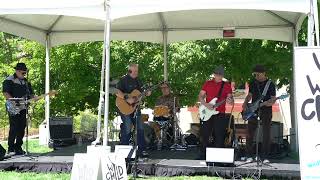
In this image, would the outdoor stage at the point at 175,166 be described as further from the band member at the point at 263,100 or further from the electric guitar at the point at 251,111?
the electric guitar at the point at 251,111

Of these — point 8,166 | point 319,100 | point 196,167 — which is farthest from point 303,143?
point 8,166

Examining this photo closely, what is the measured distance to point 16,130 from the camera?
928cm

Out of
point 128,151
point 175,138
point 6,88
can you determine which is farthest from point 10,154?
point 175,138

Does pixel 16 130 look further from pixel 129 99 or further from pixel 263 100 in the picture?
pixel 263 100

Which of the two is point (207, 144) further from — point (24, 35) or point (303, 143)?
point (24, 35)

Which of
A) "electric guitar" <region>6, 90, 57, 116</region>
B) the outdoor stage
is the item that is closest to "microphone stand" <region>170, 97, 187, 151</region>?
the outdoor stage

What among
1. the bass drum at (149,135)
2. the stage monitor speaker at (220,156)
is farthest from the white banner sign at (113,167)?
the bass drum at (149,135)

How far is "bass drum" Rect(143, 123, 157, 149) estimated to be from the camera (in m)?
10.6

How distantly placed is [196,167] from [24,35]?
5318mm

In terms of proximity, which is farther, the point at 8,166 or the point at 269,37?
the point at 269,37

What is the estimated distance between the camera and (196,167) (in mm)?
7773

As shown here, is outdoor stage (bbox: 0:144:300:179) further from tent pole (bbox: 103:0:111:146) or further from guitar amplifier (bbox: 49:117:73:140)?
guitar amplifier (bbox: 49:117:73:140)

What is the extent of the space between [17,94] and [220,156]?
156 inches

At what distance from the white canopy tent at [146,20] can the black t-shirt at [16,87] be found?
132 cm
